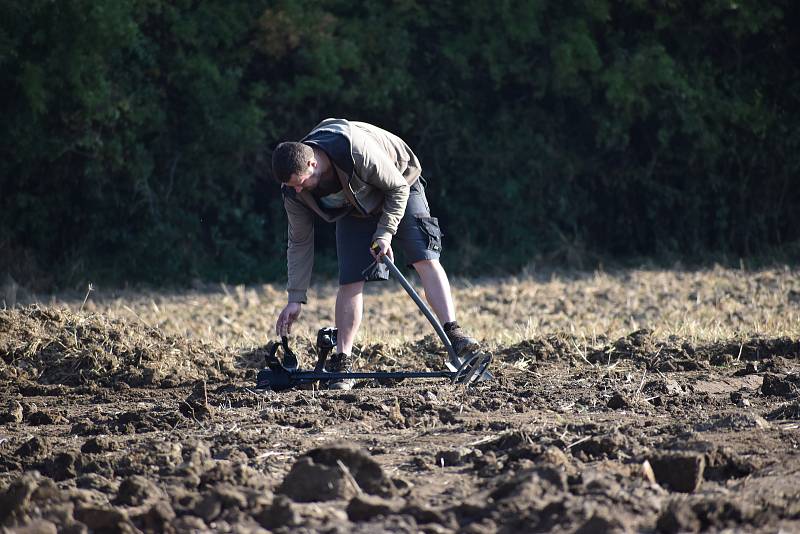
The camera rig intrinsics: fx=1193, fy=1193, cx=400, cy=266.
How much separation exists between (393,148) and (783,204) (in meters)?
10.8

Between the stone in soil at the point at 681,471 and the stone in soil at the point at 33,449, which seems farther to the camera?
the stone in soil at the point at 33,449

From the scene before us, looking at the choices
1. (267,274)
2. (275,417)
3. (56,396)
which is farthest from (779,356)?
(267,274)

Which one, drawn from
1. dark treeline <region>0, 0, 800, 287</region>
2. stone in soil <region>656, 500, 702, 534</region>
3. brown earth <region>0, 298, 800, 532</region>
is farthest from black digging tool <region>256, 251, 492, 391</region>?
dark treeline <region>0, 0, 800, 287</region>

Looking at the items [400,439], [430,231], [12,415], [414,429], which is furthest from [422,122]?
[400,439]

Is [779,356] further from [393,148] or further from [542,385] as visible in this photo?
[393,148]

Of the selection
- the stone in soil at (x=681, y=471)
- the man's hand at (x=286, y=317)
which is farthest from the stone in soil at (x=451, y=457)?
the man's hand at (x=286, y=317)

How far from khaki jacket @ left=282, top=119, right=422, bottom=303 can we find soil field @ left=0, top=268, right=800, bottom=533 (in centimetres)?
84

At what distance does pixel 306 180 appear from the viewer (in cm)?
646

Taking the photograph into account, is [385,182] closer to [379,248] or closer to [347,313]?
[379,248]

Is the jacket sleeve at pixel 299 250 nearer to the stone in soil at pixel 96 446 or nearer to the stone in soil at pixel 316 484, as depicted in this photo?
the stone in soil at pixel 96 446

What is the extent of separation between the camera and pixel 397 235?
7035 mm

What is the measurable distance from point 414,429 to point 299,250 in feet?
5.97

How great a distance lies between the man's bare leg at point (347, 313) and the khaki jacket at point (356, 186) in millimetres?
231

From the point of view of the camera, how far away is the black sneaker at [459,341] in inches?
265
